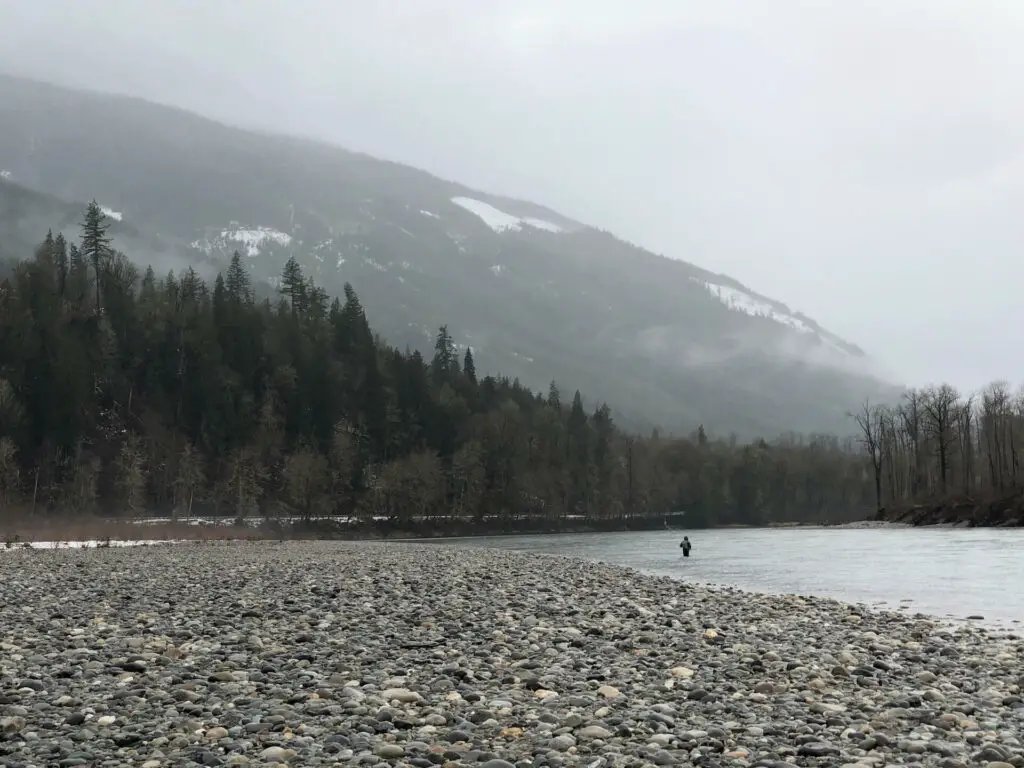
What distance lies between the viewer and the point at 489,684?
11664mm

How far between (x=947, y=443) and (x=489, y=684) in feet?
431

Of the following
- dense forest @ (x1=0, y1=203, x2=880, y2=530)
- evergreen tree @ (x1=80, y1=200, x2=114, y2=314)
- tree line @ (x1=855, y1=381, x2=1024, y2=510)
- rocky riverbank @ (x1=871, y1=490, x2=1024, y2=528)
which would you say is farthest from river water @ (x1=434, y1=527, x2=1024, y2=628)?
evergreen tree @ (x1=80, y1=200, x2=114, y2=314)

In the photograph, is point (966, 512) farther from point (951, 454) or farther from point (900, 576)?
point (900, 576)

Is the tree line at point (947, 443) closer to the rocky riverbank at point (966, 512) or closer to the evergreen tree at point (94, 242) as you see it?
the rocky riverbank at point (966, 512)

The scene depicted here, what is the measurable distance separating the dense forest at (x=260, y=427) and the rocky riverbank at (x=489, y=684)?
104 m

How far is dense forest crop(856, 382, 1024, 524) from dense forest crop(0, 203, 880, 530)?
1.57 metres

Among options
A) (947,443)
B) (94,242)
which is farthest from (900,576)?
(94,242)

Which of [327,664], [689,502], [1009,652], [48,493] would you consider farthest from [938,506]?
[48,493]

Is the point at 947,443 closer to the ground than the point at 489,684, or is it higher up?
higher up

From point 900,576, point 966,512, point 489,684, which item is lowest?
point 966,512

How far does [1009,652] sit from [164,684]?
46.8 ft

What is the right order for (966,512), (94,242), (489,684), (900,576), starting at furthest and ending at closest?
(94,242)
(966,512)
(900,576)
(489,684)

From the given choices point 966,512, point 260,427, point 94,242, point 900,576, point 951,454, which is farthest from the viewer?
point 94,242

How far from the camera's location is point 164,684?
11.1m
